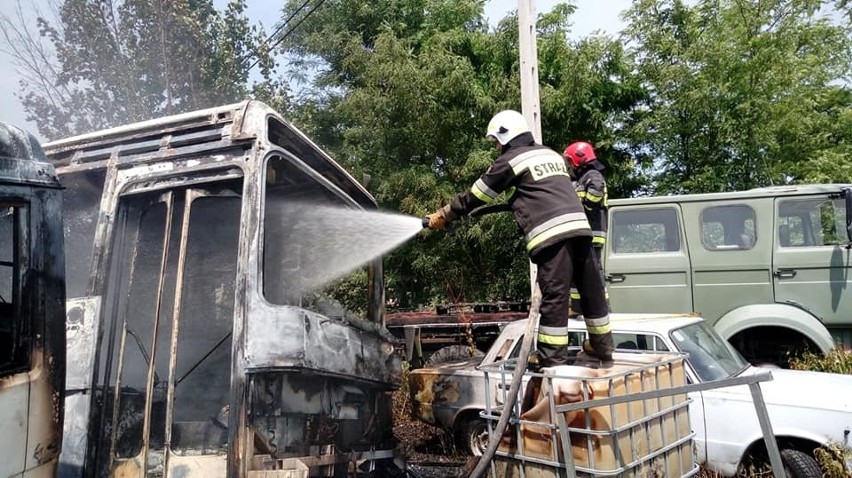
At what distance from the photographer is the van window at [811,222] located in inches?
253

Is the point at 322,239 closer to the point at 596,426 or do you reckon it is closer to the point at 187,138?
the point at 187,138

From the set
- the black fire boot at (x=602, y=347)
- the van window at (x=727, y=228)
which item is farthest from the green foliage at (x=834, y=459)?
the van window at (x=727, y=228)

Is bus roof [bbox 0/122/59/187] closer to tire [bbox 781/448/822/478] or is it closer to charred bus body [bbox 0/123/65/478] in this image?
charred bus body [bbox 0/123/65/478]

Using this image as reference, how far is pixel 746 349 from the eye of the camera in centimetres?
676

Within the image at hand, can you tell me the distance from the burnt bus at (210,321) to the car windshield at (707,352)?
2390 millimetres

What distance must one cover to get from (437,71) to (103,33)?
17.8ft

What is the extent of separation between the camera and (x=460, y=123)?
10.1 meters

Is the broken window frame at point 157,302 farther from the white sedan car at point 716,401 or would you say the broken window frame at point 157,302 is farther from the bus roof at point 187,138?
the white sedan car at point 716,401

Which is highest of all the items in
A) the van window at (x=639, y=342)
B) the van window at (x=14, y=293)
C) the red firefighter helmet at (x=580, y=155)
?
the red firefighter helmet at (x=580, y=155)

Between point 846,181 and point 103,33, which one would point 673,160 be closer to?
point 846,181

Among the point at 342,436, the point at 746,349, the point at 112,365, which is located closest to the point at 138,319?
the point at 112,365

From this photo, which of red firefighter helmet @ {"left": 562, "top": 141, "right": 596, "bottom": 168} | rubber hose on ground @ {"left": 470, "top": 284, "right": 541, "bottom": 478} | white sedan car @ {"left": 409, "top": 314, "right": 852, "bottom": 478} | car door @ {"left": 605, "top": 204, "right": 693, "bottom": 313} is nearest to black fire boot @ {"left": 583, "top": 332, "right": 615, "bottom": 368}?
rubber hose on ground @ {"left": 470, "top": 284, "right": 541, "bottom": 478}

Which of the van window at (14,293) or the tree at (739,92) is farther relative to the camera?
the tree at (739,92)

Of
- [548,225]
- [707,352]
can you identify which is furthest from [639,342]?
[548,225]
